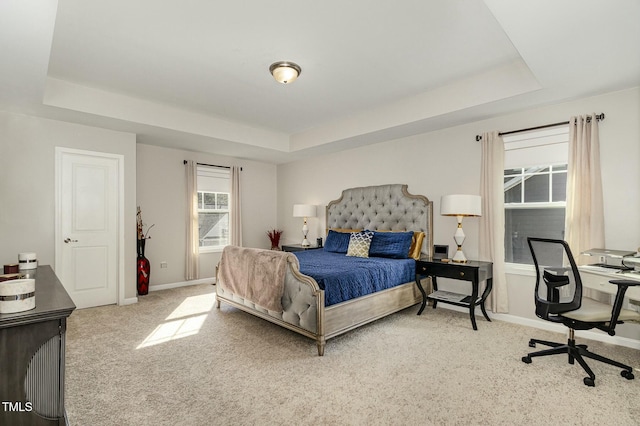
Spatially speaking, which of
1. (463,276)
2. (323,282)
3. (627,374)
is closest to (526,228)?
(463,276)

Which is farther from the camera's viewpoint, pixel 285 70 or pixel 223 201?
pixel 223 201

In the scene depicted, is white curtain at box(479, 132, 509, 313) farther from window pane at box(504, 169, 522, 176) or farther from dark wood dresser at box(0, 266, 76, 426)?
dark wood dresser at box(0, 266, 76, 426)

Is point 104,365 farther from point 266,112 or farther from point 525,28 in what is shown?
point 525,28

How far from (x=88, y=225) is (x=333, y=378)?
383 cm

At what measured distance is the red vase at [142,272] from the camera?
16.3ft

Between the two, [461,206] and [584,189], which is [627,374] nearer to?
[584,189]

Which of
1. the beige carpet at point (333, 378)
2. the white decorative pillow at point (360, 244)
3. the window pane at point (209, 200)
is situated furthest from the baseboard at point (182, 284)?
the white decorative pillow at point (360, 244)

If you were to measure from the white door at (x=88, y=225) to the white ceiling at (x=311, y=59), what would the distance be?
59cm

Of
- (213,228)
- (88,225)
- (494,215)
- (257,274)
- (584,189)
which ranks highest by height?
(584,189)

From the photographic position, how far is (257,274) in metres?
3.47

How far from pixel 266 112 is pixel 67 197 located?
2.78 metres

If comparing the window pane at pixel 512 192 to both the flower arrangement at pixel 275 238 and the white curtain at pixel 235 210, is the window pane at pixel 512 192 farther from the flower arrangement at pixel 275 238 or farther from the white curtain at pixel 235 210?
the white curtain at pixel 235 210

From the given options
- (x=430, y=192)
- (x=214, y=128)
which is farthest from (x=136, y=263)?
(x=430, y=192)

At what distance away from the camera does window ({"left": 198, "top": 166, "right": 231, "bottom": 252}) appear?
5988 mm
